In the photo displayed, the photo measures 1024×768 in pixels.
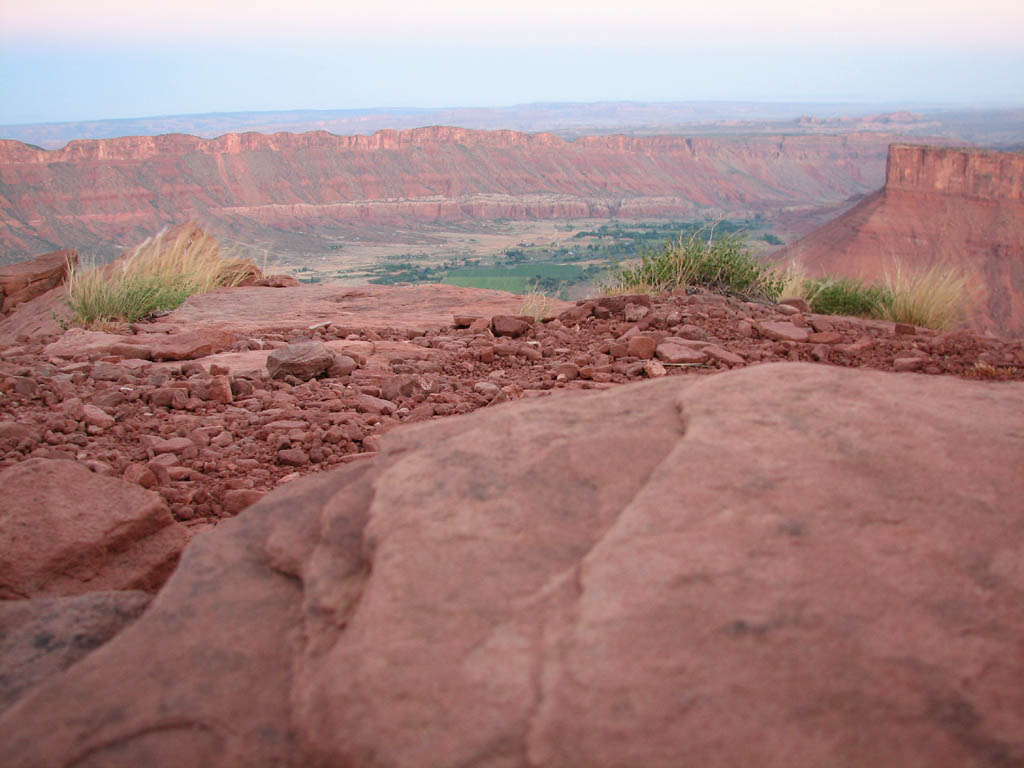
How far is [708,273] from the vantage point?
7.20 m

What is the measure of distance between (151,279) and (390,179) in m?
63.5

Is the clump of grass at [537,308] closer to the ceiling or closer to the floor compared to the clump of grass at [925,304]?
closer to the ceiling

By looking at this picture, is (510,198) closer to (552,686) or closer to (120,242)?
(120,242)

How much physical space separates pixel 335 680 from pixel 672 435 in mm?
903

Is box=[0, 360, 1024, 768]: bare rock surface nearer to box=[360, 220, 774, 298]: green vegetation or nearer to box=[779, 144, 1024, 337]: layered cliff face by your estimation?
box=[360, 220, 774, 298]: green vegetation

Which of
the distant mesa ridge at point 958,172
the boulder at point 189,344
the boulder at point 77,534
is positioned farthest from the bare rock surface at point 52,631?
the distant mesa ridge at point 958,172

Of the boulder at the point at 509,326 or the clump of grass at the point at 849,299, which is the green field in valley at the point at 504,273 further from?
the boulder at the point at 509,326

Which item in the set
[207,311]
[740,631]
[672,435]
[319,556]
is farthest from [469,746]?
[207,311]

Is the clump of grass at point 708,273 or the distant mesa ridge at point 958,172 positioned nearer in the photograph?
the clump of grass at point 708,273

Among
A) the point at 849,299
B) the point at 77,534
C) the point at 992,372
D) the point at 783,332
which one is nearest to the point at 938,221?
the point at 849,299

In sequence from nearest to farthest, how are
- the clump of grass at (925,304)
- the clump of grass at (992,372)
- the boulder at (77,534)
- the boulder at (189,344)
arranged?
the boulder at (77,534)
the clump of grass at (992,372)
the boulder at (189,344)
the clump of grass at (925,304)

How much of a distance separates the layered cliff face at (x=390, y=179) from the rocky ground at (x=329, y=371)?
39817 millimetres

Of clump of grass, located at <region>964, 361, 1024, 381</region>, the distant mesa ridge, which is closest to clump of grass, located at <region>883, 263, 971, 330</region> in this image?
clump of grass, located at <region>964, 361, 1024, 381</region>

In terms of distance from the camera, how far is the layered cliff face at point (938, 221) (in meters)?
34.7
